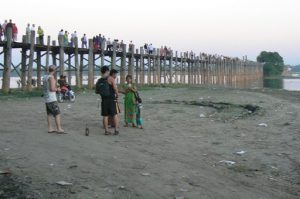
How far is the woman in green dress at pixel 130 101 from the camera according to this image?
1101 centimetres

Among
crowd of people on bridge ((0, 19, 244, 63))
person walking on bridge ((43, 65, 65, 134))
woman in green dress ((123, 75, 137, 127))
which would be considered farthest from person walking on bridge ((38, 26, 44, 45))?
person walking on bridge ((43, 65, 65, 134))

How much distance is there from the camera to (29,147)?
7.40 meters

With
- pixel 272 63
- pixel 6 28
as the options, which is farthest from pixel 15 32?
pixel 272 63

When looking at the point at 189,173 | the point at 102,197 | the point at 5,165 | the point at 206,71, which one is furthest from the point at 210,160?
the point at 206,71

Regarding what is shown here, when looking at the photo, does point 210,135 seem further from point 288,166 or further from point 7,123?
point 7,123

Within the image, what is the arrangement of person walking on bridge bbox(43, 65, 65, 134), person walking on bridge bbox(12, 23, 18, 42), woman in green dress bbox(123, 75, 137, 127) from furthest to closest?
person walking on bridge bbox(12, 23, 18, 42), woman in green dress bbox(123, 75, 137, 127), person walking on bridge bbox(43, 65, 65, 134)

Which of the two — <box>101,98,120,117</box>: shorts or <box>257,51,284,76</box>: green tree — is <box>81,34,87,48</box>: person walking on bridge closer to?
<box>101,98,120,117</box>: shorts

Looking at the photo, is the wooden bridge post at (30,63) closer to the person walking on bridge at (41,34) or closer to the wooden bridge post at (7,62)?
the wooden bridge post at (7,62)

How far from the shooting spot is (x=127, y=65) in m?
40.6

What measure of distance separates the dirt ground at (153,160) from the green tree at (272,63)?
100606 mm

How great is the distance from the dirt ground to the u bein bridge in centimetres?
1189

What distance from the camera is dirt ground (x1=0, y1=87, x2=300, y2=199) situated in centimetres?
548

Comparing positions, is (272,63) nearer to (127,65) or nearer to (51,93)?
(127,65)

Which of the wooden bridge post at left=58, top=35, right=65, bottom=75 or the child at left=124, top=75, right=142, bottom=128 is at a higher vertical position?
the wooden bridge post at left=58, top=35, right=65, bottom=75
